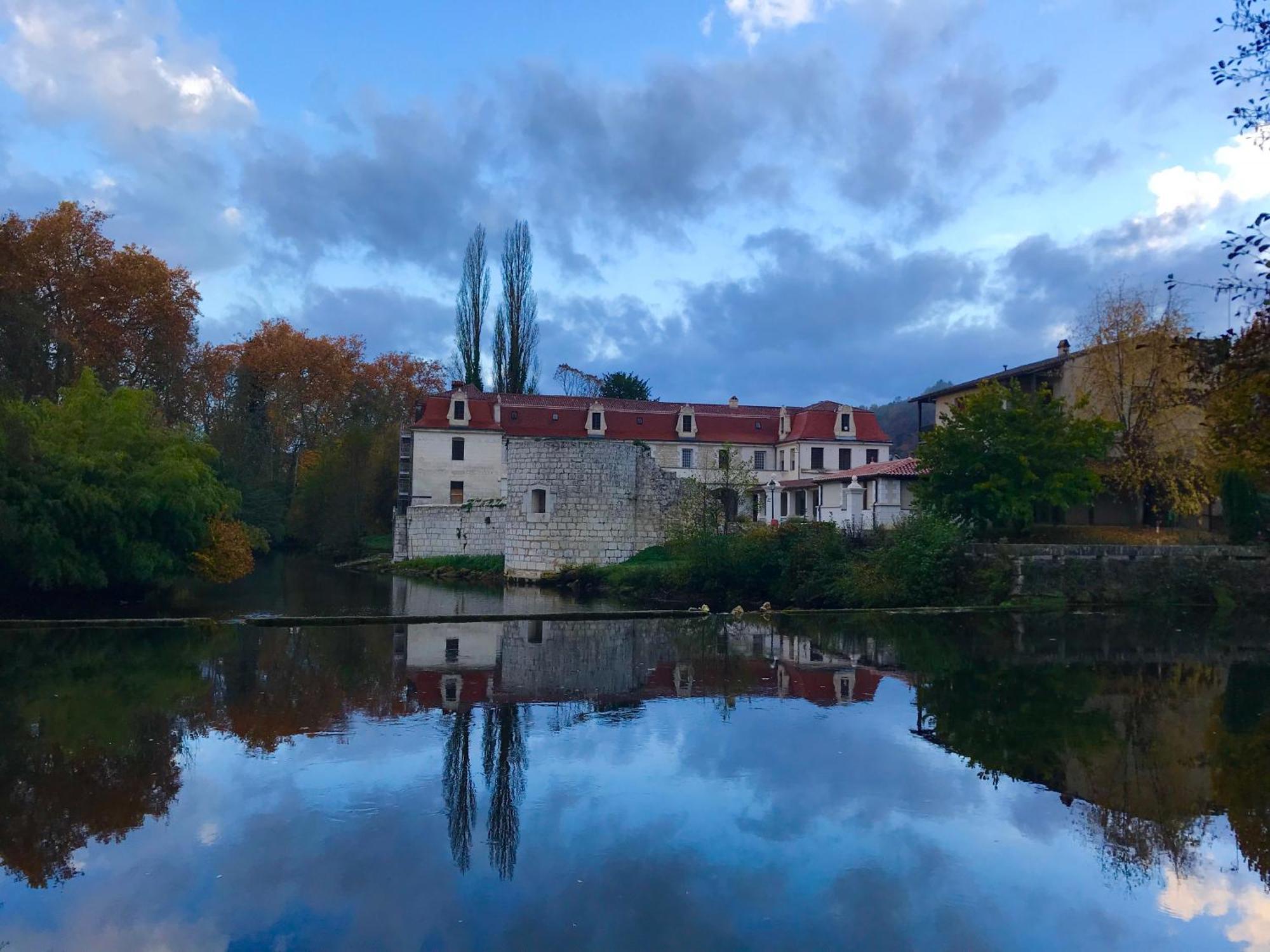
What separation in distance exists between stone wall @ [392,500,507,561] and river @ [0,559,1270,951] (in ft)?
73.1

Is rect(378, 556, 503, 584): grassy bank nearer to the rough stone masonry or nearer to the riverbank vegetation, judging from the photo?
the rough stone masonry

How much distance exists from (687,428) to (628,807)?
37001 millimetres

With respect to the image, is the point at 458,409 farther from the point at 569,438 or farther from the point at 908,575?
the point at 908,575

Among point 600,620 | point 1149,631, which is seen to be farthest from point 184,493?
point 1149,631

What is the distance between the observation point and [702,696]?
36.6 ft

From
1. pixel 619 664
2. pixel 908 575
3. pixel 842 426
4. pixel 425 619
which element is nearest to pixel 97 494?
pixel 425 619

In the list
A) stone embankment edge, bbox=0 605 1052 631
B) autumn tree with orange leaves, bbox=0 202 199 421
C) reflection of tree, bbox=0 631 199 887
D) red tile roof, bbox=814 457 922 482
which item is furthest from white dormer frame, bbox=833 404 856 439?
reflection of tree, bbox=0 631 199 887

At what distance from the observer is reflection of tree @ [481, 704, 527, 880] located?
20.5 feet

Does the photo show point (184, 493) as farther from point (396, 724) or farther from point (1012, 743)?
point (1012, 743)

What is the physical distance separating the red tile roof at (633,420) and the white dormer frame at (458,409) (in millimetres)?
97

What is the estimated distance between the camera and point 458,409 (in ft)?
136

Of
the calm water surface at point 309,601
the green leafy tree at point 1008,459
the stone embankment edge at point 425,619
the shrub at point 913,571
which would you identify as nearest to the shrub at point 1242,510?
the green leafy tree at point 1008,459

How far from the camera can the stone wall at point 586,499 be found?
28.5 metres

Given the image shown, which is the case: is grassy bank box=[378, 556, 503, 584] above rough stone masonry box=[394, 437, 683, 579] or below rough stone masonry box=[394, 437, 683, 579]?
below
